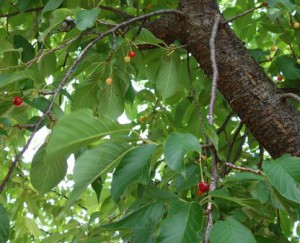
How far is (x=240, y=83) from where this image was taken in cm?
150

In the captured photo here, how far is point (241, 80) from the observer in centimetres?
150

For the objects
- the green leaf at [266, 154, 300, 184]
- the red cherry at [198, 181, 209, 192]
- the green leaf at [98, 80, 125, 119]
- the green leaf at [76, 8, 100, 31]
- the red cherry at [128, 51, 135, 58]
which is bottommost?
the green leaf at [98, 80, 125, 119]

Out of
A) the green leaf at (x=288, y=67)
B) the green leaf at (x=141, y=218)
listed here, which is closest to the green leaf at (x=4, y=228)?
the green leaf at (x=141, y=218)

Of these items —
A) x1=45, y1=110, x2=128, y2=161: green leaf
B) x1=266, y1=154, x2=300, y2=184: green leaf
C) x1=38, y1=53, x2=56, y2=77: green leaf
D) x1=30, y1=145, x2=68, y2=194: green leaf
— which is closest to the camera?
x1=45, y1=110, x2=128, y2=161: green leaf

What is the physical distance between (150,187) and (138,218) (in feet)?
0.24

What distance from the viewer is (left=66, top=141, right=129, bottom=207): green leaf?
832mm

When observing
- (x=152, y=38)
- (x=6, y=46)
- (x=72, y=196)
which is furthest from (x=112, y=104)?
(x=72, y=196)

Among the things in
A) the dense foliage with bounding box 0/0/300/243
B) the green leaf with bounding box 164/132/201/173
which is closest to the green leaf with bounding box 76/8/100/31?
the dense foliage with bounding box 0/0/300/243

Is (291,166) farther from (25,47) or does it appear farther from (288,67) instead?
(25,47)

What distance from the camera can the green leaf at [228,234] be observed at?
2.66ft

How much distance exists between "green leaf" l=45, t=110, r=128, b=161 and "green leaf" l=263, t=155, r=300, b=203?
0.34 metres

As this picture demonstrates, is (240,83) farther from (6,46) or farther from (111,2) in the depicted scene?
(111,2)

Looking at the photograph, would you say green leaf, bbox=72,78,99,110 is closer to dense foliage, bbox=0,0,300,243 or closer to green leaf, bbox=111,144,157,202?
dense foliage, bbox=0,0,300,243

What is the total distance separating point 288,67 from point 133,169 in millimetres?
1008
